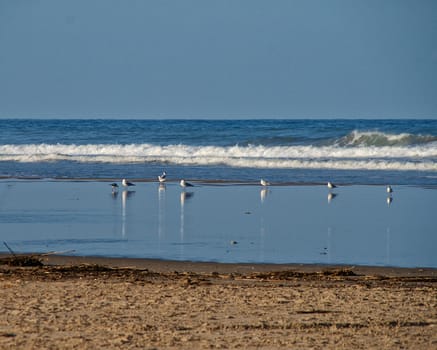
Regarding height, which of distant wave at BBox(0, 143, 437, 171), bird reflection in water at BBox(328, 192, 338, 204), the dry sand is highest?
the dry sand

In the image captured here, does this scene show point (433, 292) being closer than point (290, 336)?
No

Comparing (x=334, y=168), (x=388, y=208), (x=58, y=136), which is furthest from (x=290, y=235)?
(x=58, y=136)

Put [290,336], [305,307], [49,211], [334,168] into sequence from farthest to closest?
1. [334,168]
2. [49,211]
3. [305,307]
4. [290,336]

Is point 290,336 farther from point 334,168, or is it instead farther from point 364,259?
point 334,168

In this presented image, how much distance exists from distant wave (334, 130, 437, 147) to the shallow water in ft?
57.3

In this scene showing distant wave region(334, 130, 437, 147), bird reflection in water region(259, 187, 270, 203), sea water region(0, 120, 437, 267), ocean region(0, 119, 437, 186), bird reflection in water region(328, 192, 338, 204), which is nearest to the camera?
sea water region(0, 120, 437, 267)

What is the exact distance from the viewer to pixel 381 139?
38156 mm

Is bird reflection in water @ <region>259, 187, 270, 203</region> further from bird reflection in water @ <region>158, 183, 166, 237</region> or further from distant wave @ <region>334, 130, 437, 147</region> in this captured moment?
distant wave @ <region>334, 130, 437, 147</region>

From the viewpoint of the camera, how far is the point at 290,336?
653cm

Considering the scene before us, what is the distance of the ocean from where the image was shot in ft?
84.7

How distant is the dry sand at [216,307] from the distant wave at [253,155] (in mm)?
18533

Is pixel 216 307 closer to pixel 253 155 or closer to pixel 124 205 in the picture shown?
pixel 124 205

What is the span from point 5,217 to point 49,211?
0.96 meters

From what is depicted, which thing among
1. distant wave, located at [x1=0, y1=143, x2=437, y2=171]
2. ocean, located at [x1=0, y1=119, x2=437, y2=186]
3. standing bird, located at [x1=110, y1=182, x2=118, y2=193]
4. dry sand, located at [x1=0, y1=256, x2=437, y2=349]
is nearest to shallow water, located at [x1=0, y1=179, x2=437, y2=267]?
standing bird, located at [x1=110, y1=182, x2=118, y2=193]
